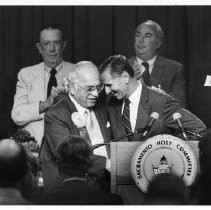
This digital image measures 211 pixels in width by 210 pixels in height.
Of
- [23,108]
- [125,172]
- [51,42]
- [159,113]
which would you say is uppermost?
[51,42]

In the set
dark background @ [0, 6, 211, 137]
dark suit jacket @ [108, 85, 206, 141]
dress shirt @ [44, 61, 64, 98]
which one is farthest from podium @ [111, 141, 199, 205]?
dark background @ [0, 6, 211, 137]

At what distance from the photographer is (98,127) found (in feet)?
14.4

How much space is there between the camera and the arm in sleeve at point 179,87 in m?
5.10

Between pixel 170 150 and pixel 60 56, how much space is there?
1929mm

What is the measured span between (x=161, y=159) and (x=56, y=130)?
2.96 feet

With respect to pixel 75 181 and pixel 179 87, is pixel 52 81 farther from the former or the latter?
pixel 75 181

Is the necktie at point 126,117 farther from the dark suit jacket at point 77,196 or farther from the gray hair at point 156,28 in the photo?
the dark suit jacket at point 77,196

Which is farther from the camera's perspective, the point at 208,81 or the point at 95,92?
the point at 208,81

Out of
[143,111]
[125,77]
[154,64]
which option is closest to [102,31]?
[154,64]

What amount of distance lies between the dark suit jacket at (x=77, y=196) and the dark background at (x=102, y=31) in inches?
102

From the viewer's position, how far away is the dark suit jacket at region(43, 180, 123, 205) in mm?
2982

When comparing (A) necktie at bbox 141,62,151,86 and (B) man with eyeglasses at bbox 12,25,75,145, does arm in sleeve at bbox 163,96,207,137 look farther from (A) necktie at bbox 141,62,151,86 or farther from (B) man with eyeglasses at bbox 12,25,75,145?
(B) man with eyeglasses at bbox 12,25,75,145

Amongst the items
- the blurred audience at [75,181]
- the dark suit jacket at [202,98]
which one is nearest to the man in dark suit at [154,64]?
the dark suit jacket at [202,98]

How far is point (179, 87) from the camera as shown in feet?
17.1
